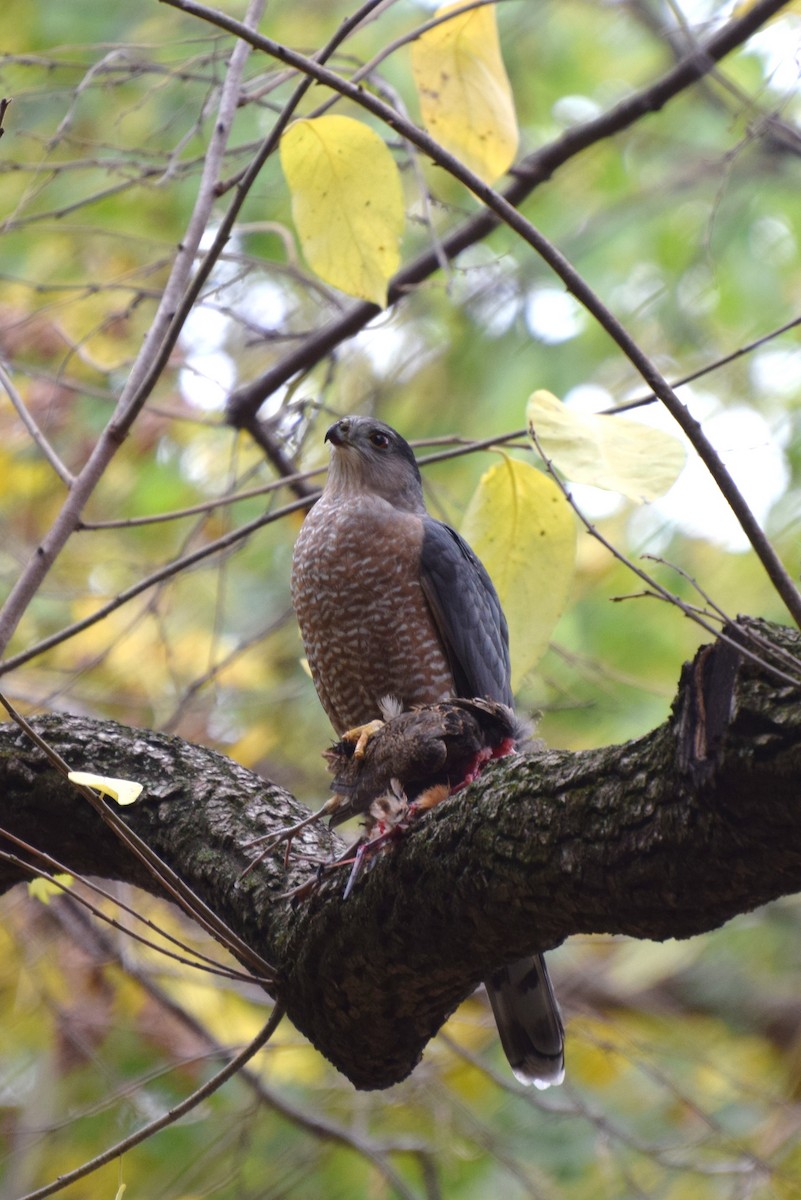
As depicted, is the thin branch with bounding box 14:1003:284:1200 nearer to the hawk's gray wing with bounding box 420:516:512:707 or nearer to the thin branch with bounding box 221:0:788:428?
the hawk's gray wing with bounding box 420:516:512:707

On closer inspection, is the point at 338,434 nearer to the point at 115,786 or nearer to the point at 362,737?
the point at 362,737

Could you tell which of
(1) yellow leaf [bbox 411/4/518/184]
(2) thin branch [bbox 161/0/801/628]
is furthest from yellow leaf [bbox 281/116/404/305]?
(2) thin branch [bbox 161/0/801/628]

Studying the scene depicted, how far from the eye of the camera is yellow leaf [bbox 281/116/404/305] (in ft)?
8.65

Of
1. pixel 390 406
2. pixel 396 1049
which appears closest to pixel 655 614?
pixel 390 406

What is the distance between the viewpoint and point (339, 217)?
267cm

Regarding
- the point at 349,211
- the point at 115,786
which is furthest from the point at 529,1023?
the point at 349,211

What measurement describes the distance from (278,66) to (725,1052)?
5218 millimetres

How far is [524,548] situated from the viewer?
2703 mm

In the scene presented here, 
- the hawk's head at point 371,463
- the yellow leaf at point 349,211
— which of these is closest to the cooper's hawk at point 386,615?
the hawk's head at point 371,463

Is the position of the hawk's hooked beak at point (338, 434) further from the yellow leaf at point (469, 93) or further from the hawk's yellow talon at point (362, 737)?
the hawk's yellow talon at point (362, 737)

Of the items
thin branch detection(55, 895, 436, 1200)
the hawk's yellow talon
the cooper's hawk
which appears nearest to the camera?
the hawk's yellow talon

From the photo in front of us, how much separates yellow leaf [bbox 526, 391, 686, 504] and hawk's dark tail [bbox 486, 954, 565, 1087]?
1388 mm

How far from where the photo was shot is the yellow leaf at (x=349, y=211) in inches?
104

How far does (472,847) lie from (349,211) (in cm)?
148
